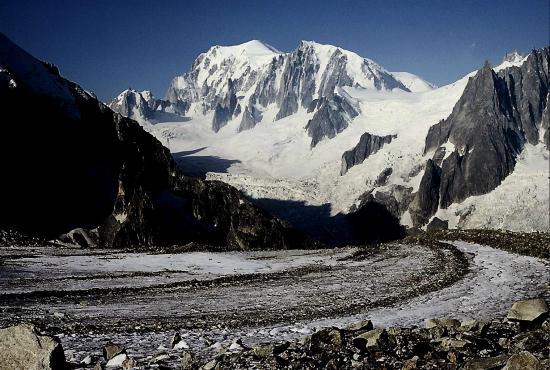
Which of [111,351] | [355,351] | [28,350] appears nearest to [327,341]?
[355,351]

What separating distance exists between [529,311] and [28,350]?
40.8 feet

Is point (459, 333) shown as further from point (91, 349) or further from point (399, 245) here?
point (399, 245)

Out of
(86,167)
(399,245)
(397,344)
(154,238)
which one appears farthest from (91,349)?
(86,167)

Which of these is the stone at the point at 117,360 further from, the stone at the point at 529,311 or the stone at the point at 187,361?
the stone at the point at 529,311

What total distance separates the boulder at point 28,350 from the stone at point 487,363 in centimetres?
839

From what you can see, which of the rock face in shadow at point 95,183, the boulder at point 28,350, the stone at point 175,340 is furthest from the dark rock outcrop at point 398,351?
the rock face in shadow at point 95,183

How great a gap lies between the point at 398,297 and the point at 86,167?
80.3 m

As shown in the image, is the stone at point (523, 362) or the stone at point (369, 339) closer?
the stone at point (523, 362)

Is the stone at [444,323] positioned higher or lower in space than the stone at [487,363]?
lower

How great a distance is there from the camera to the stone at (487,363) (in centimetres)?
921

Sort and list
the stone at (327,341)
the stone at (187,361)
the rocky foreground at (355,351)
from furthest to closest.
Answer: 1. the stone at (327,341)
2. the stone at (187,361)
3. the rocky foreground at (355,351)

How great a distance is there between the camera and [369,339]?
11.3 metres

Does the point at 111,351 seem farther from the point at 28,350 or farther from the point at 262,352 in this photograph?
the point at 262,352

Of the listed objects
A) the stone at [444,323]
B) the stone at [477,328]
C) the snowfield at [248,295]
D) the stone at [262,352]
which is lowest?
the snowfield at [248,295]
